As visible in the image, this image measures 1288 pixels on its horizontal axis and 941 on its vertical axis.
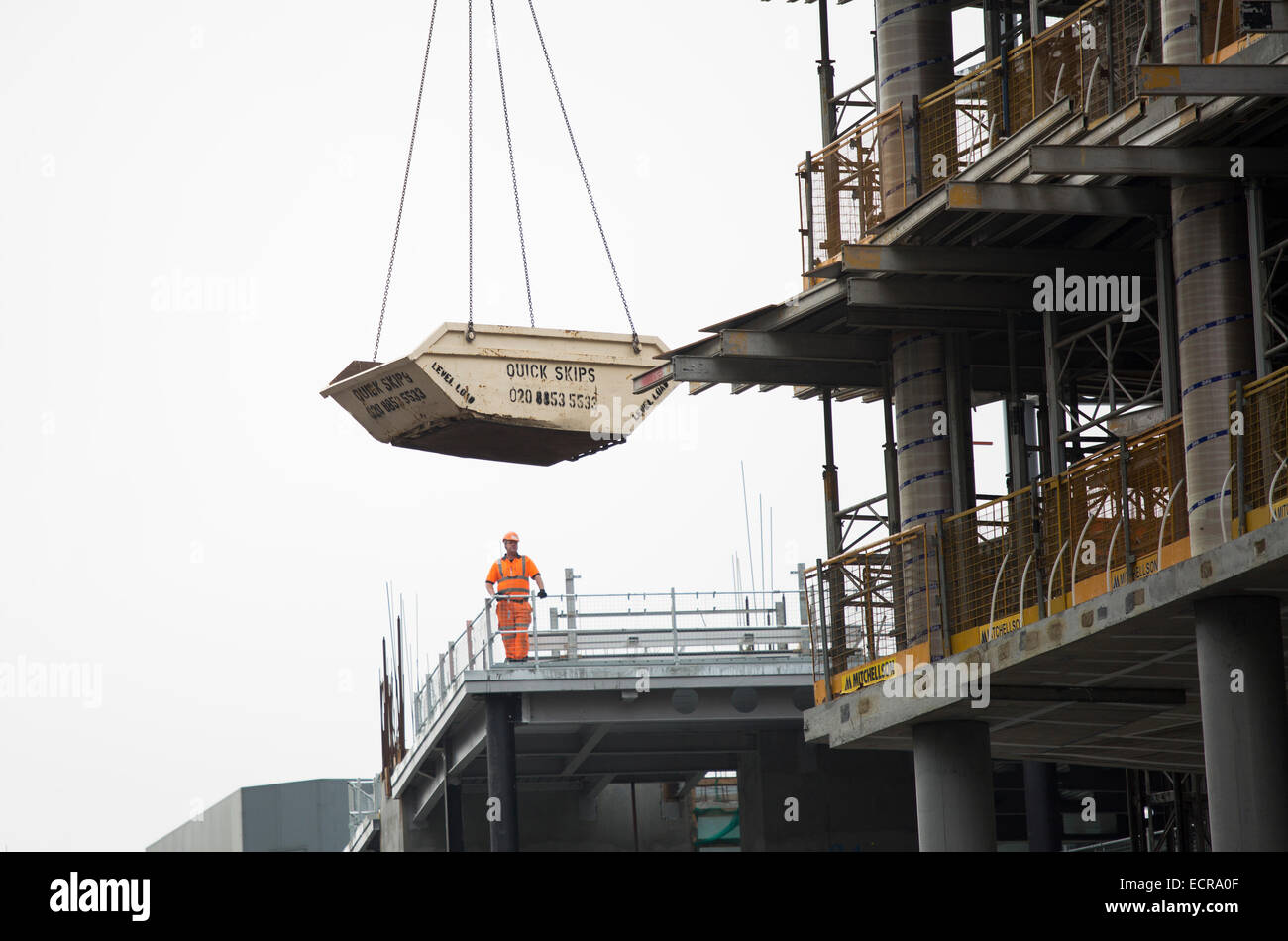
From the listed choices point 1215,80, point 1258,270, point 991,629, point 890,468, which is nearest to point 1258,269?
point 1258,270

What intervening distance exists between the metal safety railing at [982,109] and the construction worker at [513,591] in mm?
9273

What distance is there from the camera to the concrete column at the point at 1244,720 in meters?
16.1

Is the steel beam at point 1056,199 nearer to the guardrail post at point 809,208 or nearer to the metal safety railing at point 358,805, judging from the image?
the guardrail post at point 809,208

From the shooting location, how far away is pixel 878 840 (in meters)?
33.9

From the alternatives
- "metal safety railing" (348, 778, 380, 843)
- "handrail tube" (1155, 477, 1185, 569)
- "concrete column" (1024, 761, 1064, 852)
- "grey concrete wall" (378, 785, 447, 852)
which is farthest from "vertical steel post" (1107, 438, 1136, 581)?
"metal safety railing" (348, 778, 380, 843)

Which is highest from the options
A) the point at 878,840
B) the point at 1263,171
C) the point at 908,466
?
the point at 1263,171

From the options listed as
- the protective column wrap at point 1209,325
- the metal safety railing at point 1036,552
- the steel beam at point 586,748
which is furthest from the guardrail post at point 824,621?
the steel beam at point 586,748

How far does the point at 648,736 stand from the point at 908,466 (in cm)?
1435

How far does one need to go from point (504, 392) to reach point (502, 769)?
10355 millimetres

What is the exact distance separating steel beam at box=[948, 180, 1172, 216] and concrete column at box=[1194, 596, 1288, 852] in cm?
386

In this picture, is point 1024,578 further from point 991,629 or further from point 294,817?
point 294,817
